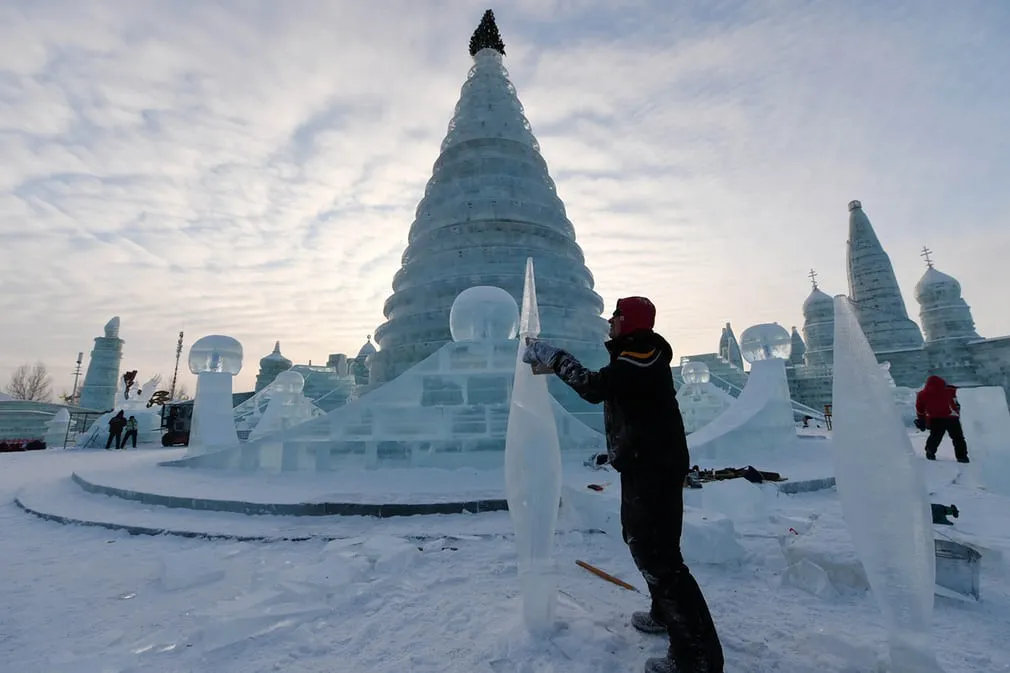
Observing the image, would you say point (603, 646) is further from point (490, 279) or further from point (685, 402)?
point (685, 402)

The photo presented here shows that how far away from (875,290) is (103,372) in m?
54.5

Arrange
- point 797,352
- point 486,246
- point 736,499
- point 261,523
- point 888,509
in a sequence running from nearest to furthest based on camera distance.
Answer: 1. point 888,509
2. point 261,523
3. point 736,499
4. point 486,246
5. point 797,352

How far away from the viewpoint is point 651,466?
2.05m

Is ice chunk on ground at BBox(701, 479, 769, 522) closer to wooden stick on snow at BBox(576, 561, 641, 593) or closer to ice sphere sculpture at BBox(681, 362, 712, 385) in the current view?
wooden stick on snow at BBox(576, 561, 641, 593)

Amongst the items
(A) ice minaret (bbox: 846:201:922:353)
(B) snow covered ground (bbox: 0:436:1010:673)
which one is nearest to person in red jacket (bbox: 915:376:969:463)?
(B) snow covered ground (bbox: 0:436:1010:673)

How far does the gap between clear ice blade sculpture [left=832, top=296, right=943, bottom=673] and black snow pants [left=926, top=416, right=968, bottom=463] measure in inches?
342

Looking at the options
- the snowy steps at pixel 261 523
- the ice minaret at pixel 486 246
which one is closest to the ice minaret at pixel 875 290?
the ice minaret at pixel 486 246

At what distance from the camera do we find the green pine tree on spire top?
1692 cm

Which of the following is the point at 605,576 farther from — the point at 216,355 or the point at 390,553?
the point at 216,355

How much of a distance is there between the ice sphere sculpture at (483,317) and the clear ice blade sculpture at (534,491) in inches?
191

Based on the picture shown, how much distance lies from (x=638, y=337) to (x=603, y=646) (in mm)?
1463

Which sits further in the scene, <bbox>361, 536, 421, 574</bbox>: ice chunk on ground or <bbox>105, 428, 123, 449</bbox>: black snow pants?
<bbox>105, 428, 123, 449</bbox>: black snow pants

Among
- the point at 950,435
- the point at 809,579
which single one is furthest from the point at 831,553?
the point at 950,435

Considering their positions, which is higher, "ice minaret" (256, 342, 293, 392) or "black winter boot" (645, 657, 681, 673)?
"ice minaret" (256, 342, 293, 392)
